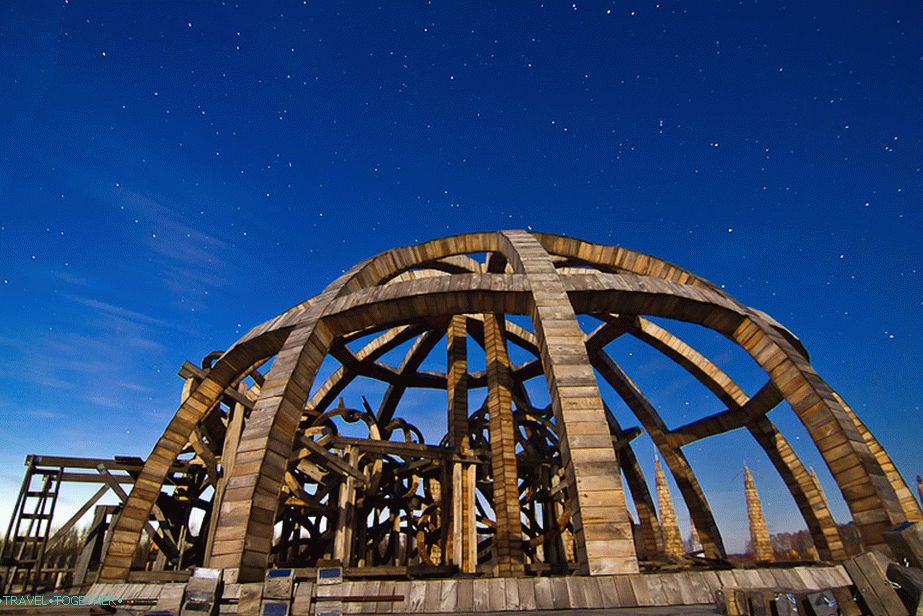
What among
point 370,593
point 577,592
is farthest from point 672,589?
point 370,593

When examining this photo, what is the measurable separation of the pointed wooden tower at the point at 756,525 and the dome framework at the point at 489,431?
10.1 metres

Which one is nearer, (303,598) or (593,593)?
(303,598)

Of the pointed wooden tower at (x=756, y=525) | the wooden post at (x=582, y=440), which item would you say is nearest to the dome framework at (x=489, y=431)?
the wooden post at (x=582, y=440)

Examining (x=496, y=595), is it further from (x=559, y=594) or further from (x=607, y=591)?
(x=607, y=591)

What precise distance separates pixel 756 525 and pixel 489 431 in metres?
25.5

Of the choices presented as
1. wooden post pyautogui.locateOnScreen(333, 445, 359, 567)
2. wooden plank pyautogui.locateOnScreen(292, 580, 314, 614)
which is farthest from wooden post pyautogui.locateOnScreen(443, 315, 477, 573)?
wooden plank pyautogui.locateOnScreen(292, 580, 314, 614)

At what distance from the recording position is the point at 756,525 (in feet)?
96.0

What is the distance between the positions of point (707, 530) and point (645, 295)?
46.1ft

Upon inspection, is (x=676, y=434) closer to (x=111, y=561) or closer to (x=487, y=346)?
(x=487, y=346)

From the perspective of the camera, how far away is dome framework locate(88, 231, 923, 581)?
26.6 ft

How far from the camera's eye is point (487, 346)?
51.3 feet

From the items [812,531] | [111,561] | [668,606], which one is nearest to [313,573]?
[111,561]

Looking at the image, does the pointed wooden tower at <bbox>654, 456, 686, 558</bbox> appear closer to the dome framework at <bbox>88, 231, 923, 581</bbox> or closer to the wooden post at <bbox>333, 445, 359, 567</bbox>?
the dome framework at <bbox>88, 231, 923, 581</bbox>

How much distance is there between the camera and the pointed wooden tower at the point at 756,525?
84.6ft
